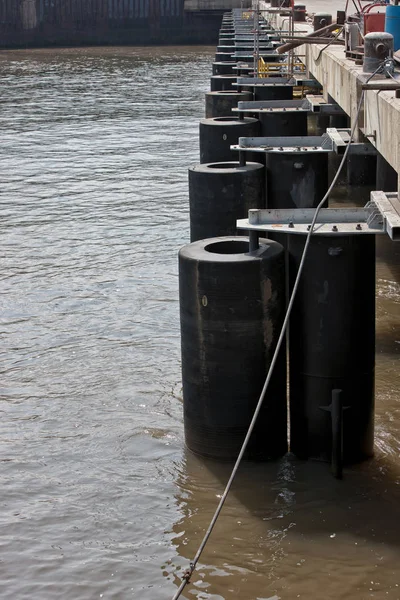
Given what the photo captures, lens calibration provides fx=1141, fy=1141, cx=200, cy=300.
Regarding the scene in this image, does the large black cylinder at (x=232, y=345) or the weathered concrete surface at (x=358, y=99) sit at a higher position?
the weathered concrete surface at (x=358, y=99)

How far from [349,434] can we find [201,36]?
63.7m

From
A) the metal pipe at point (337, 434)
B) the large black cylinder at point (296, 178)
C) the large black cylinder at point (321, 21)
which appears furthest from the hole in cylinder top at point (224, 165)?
the large black cylinder at point (321, 21)

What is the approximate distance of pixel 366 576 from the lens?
23.9 feet

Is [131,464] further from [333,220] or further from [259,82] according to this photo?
[259,82]

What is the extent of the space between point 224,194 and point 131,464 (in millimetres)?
4108

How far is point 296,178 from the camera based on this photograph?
13031mm

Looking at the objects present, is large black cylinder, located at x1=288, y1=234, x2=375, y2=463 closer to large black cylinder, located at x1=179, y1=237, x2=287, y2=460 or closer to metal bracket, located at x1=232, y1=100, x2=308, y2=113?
large black cylinder, located at x1=179, y1=237, x2=287, y2=460

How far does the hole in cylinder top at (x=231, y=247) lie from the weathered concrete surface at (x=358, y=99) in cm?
217

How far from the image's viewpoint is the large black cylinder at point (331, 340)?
8.23m

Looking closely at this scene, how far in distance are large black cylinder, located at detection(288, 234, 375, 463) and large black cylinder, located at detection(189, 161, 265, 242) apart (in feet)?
13.0

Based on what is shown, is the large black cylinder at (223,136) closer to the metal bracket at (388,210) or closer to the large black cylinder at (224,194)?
the large black cylinder at (224,194)

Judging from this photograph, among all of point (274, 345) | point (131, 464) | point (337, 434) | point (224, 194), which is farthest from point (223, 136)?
point (337, 434)

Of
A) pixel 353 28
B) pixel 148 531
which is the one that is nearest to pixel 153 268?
pixel 353 28

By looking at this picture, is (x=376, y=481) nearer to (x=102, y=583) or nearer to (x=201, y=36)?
(x=102, y=583)
